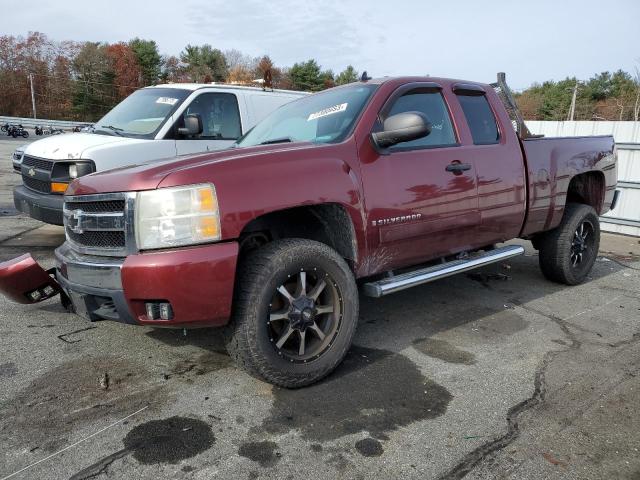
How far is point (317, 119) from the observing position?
3.73m

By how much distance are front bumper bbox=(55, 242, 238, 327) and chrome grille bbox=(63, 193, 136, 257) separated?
0.09 metres

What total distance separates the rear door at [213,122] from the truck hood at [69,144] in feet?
2.13

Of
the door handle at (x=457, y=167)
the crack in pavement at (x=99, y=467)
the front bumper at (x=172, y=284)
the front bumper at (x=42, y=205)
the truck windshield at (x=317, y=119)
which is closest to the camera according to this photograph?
the crack in pavement at (x=99, y=467)

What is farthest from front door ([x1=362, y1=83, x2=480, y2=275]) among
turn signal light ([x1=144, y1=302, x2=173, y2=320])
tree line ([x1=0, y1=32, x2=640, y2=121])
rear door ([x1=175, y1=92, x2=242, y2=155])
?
tree line ([x1=0, y1=32, x2=640, y2=121])

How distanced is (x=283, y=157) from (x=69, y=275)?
1.43 m

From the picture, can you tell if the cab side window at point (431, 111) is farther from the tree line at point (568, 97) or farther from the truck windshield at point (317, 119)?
the tree line at point (568, 97)

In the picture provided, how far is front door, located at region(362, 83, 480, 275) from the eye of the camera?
10.9ft

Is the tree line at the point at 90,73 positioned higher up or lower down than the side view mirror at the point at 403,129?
higher up

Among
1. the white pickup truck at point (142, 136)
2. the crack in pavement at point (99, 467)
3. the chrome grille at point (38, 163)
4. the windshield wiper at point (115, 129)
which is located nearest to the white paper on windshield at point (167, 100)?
the white pickup truck at point (142, 136)

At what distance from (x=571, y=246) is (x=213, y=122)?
4593mm

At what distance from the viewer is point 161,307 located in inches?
104

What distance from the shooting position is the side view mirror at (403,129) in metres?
3.21

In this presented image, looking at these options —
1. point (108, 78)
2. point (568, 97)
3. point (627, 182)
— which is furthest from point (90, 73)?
point (627, 182)

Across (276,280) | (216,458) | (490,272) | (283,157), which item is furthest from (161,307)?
(490,272)
